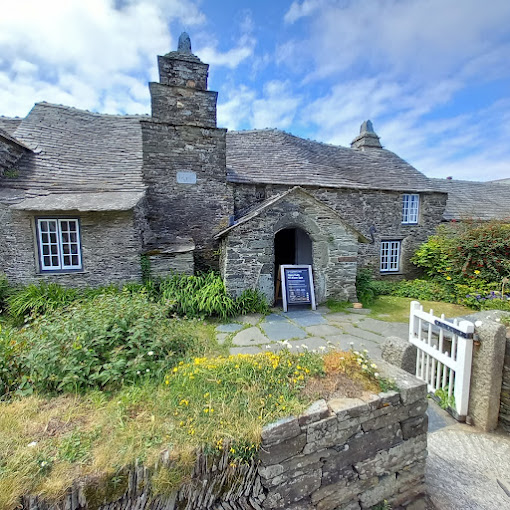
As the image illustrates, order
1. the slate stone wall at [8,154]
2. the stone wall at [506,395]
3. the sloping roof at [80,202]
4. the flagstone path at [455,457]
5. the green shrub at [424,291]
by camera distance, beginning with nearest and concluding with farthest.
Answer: the flagstone path at [455,457] → the stone wall at [506,395] → the sloping roof at [80,202] → the slate stone wall at [8,154] → the green shrub at [424,291]

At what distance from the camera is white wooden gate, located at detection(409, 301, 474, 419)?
11.9ft

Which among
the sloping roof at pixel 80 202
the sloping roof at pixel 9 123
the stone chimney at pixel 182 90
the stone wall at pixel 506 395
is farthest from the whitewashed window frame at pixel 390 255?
the sloping roof at pixel 9 123

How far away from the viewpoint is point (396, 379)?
2986 mm

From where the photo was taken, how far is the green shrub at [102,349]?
2.96 m

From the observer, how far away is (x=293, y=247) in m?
11.4

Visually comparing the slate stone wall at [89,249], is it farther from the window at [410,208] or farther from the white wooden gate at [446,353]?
the window at [410,208]

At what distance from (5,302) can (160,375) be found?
694 centimetres

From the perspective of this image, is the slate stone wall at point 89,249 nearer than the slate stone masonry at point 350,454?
No

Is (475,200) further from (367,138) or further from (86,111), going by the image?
(86,111)

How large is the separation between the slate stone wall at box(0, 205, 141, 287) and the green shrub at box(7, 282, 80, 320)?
367 millimetres

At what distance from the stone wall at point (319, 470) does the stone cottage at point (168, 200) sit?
→ 5038mm

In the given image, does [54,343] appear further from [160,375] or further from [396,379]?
[396,379]

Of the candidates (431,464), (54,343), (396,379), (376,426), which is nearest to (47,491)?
(54,343)

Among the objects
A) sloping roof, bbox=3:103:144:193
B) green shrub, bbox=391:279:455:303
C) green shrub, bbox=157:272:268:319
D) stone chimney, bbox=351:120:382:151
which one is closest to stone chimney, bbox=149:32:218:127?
sloping roof, bbox=3:103:144:193
